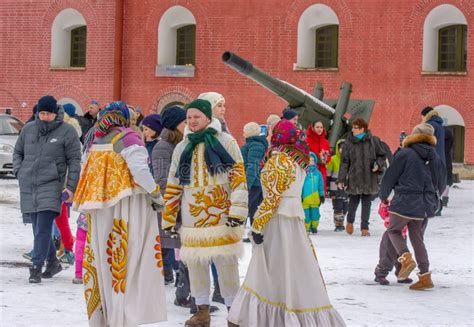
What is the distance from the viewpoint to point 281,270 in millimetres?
7180

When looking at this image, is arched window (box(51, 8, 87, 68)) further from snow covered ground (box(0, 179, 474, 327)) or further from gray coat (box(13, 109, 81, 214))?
gray coat (box(13, 109, 81, 214))

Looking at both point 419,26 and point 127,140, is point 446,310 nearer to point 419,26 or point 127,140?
point 127,140

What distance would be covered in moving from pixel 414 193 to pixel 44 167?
3458 millimetres

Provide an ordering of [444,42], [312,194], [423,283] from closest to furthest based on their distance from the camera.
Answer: [423,283]
[312,194]
[444,42]

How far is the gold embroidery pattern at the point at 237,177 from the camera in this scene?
7.32 m

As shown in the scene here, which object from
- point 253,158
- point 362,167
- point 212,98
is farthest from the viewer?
point 362,167

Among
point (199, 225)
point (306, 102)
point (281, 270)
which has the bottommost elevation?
point (281, 270)

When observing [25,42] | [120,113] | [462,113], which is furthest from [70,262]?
[25,42]


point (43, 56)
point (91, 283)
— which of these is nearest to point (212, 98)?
point (91, 283)

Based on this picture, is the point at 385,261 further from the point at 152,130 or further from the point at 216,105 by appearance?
the point at 216,105

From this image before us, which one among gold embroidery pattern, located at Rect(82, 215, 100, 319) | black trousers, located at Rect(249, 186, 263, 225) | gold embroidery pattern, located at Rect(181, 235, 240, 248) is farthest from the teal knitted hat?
black trousers, located at Rect(249, 186, 263, 225)

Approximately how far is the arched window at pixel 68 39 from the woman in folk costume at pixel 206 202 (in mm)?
22220

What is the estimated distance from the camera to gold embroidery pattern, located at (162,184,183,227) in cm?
746

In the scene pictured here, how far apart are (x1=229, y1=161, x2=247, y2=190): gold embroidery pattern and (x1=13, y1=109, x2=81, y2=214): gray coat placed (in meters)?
2.30
